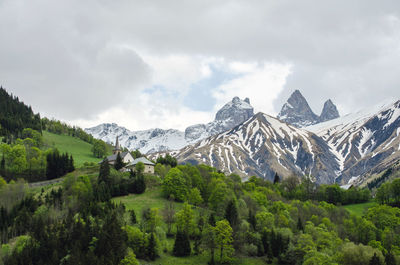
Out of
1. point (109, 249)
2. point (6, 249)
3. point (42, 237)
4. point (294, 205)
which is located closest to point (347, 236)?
point (294, 205)

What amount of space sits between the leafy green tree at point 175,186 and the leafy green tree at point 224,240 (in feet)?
104

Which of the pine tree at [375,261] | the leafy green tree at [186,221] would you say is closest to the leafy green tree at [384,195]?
the pine tree at [375,261]

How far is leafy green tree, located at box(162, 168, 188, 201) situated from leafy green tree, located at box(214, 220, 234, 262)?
31838mm

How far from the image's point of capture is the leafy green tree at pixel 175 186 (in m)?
107

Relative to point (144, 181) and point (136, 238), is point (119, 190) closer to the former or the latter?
point (144, 181)

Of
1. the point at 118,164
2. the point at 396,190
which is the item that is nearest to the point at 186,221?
the point at 118,164

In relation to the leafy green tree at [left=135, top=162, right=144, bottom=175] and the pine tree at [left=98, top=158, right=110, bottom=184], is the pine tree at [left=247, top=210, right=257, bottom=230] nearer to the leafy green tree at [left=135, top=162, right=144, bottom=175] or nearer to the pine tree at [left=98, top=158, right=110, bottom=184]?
the pine tree at [left=98, top=158, right=110, bottom=184]

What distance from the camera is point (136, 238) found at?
69.8m

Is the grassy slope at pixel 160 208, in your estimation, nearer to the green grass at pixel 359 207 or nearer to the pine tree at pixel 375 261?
the pine tree at pixel 375 261

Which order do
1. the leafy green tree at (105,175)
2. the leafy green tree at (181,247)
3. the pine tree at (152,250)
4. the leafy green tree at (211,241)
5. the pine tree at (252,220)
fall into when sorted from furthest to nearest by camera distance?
1. the leafy green tree at (105,175)
2. the pine tree at (252,220)
3. the leafy green tree at (211,241)
4. the leafy green tree at (181,247)
5. the pine tree at (152,250)

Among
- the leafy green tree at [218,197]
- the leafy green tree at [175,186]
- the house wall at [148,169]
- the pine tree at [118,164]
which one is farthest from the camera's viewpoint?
the pine tree at [118,164]

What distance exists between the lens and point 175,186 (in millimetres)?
107812

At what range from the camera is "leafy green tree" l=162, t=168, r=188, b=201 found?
350ft

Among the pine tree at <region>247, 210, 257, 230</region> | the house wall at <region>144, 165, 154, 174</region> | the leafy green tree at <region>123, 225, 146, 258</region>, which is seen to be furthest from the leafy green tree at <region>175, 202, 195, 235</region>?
the house wall at <region>144, 165, 154, 174</region>
